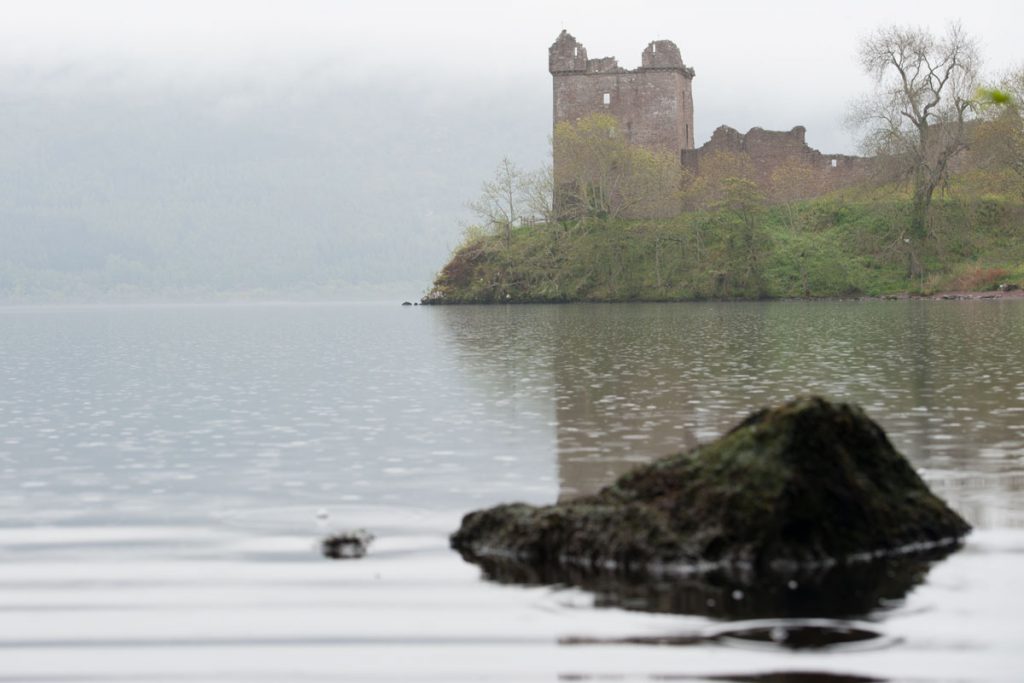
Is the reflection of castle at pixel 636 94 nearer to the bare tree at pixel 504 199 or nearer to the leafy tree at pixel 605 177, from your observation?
the leafy tree at pixel 605 177

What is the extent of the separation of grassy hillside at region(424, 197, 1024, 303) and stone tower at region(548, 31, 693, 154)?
332 inches

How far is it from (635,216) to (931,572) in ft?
219

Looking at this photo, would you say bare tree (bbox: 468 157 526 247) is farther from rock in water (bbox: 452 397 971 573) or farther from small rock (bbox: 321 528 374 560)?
rock in water (bbox: 452 397 971 573)

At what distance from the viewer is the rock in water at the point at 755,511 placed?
27.7 feet

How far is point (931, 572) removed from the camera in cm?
832

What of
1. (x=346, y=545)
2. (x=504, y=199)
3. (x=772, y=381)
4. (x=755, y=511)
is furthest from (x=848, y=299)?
(x=755, y=511)

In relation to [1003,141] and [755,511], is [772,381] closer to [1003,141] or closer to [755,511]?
[755,511]

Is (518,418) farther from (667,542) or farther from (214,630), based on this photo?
(214,630)

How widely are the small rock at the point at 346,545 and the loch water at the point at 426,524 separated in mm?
101

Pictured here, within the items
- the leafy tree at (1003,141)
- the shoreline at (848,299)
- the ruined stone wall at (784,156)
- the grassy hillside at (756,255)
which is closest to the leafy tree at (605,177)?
the grassy hillside at (756,255)

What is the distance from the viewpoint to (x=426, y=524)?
1017cm

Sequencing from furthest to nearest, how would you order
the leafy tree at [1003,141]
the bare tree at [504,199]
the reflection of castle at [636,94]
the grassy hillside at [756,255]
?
the reflection of castle at [636,94], the bare tree at [504,199], the grassy hillside at [756,255], the leafy tree at [1003,141]

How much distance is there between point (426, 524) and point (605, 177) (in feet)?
214

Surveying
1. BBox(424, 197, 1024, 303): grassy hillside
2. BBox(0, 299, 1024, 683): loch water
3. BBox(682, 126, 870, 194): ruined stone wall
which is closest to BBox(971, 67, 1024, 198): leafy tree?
BBox(424, 197, 1024, 303): grassy hillside
